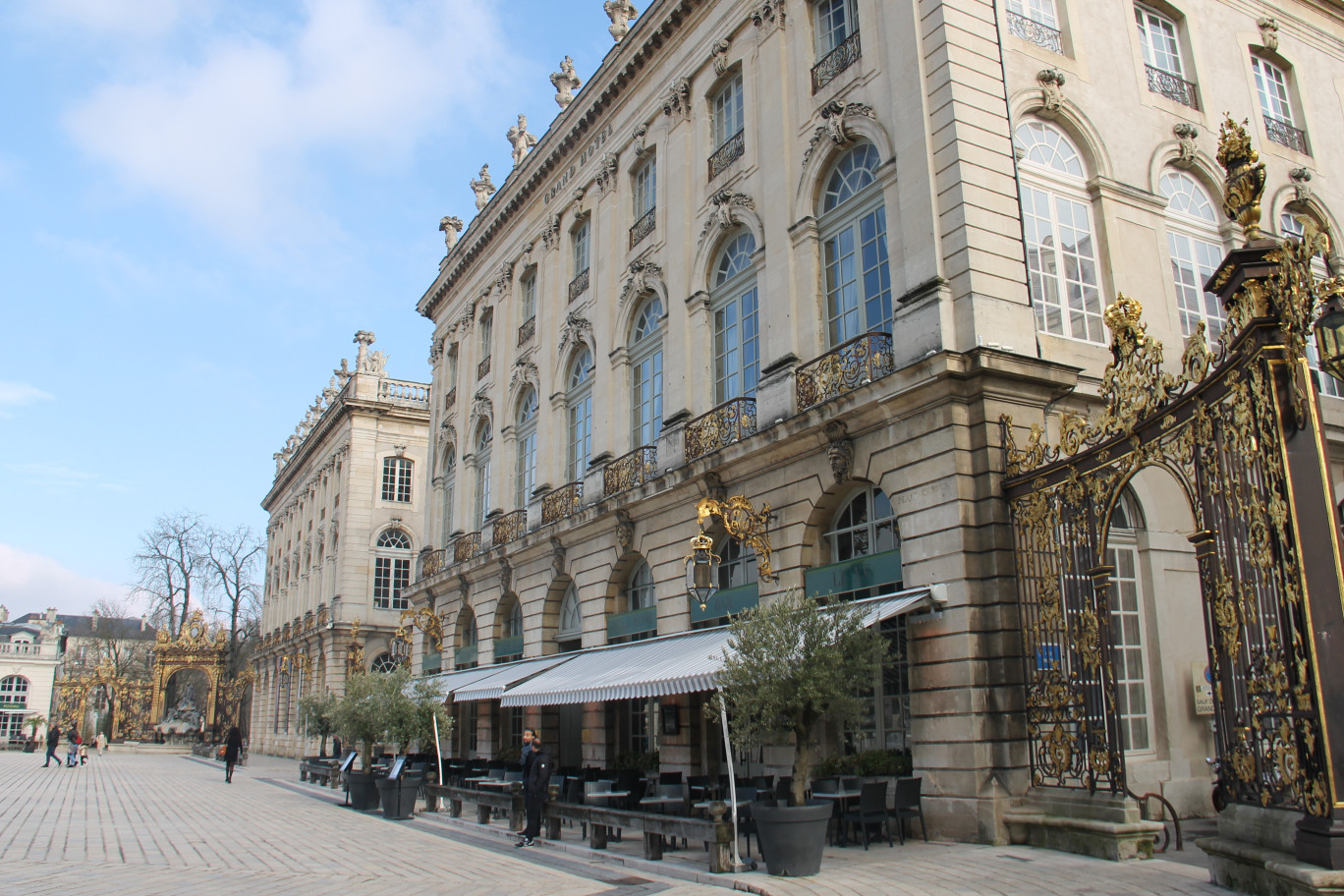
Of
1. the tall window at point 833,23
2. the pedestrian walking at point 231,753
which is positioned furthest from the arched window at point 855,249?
the pedestrian walking at point 231,753

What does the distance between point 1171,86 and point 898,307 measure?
7.33m

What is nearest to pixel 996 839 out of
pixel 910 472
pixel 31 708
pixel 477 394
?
pixel 910 472

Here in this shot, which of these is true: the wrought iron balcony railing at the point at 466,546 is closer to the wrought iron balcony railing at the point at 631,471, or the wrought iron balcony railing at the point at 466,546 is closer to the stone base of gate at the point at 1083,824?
the wrought iron balcony railing at the point at 631,471

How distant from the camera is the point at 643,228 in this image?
73.1ft

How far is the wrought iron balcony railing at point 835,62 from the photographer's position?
16.3 m

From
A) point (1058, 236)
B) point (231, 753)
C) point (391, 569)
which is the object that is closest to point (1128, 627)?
point (1058, 236)

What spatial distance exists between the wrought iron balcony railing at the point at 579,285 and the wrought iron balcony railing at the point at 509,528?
18.6 ft

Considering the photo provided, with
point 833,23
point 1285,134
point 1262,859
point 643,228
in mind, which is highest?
point 833,23

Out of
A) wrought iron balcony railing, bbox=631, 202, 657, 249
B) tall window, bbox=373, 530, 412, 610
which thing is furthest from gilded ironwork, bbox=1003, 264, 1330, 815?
tall window, bbox=373, 530, 412, 610

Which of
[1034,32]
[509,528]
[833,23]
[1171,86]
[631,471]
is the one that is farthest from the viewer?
[509,528]

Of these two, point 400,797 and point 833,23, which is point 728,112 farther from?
point 400,797

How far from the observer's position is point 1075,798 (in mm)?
10672

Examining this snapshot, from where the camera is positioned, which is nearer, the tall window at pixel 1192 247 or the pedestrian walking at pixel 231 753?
the tall window at pixel 1192 247

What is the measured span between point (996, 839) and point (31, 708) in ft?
296
